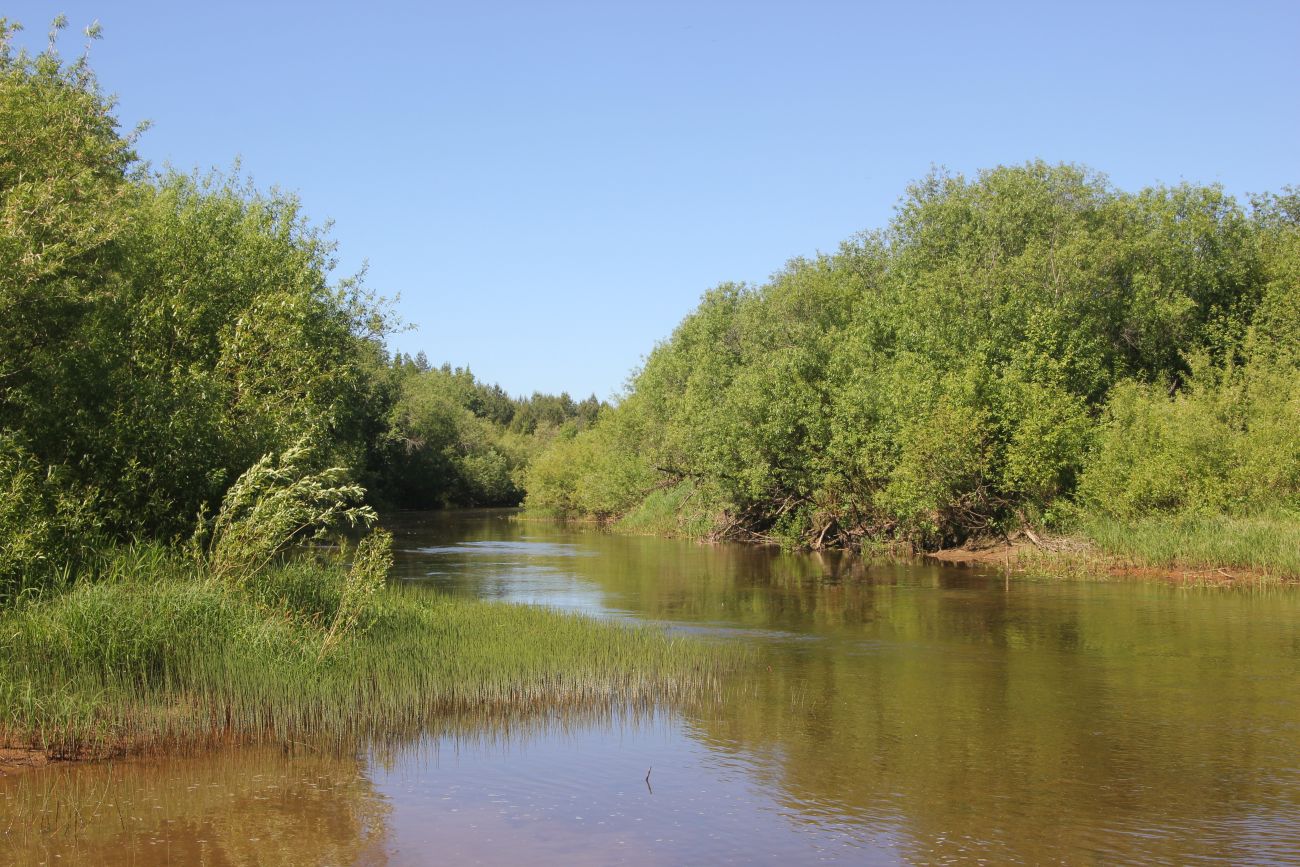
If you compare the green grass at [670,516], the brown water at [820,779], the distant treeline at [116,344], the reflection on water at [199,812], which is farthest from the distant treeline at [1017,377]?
the reflection on water at [199,812]

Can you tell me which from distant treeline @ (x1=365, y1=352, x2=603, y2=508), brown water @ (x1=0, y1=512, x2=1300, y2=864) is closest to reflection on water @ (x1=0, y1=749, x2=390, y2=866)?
brown water @ (x1=0, y1=512, x2=1300, y2=864)

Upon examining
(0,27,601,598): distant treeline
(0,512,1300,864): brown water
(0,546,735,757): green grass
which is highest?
(0,27,601,598): distant treeline

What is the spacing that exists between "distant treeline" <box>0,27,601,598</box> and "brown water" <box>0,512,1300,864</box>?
6027 mm

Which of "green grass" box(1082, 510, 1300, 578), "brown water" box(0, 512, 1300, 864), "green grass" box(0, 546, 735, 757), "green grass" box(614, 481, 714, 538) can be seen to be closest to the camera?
"brown water" box(0, 512, 1300, 864)

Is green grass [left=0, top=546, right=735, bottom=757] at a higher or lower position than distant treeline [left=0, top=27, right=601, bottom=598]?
lower

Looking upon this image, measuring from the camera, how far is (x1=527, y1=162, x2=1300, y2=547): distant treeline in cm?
3591

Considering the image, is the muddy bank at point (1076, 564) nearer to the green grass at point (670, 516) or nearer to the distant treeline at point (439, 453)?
the green grass at point (670, 516)

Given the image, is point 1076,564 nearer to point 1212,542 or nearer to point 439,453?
point 1212,542

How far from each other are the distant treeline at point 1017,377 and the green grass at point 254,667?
2328cm

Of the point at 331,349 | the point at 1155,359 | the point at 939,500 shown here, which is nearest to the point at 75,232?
the point at 331,349

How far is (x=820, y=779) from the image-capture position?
12672 mm

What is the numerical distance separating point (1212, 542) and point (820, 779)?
2383cm

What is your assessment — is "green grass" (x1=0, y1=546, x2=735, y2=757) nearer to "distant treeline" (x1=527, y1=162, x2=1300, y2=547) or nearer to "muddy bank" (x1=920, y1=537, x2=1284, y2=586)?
"muddy bank" (x1=920, y1=537, x2=1284, y2=586)

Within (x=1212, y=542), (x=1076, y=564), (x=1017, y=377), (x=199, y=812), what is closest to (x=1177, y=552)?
(x=1212, y=542)
